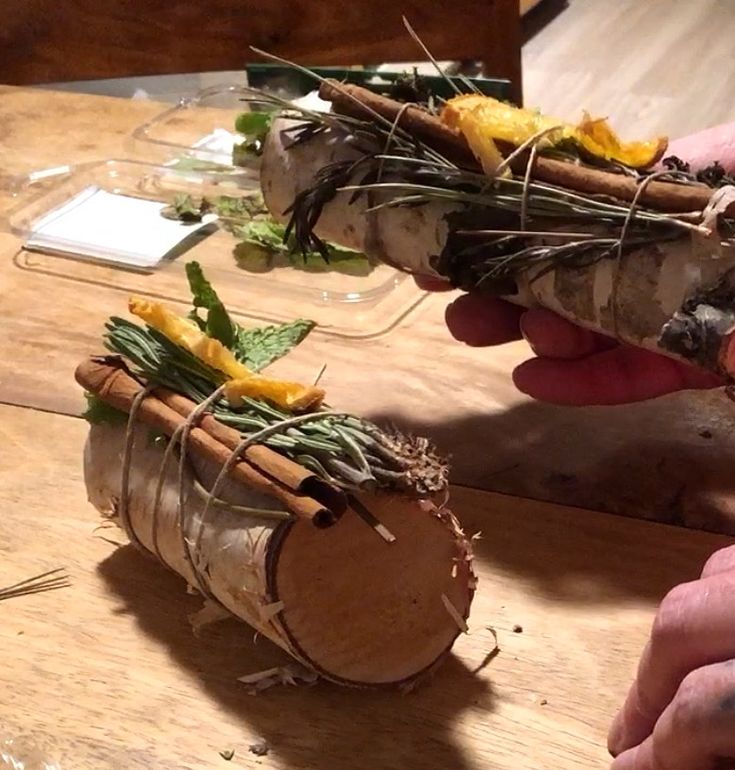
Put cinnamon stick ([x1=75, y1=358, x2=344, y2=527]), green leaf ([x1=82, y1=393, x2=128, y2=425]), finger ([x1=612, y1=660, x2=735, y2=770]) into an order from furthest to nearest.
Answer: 1. green leaf ([x1=82, y1=393, x2=128, y2=425])
2. cinnamon stick ([x1=75, y1=358, x2=344, y2=527])
3. finger ([x1=612, y1=660, x2=735, y2=770])

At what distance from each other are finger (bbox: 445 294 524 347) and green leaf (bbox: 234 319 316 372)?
0.12 metres

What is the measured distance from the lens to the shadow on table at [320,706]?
0.60m

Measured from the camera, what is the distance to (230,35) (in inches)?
66.1

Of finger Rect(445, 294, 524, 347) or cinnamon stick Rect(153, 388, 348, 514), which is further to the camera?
finger Rect(445, 294, 524, 347)

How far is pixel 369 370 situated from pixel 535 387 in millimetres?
155

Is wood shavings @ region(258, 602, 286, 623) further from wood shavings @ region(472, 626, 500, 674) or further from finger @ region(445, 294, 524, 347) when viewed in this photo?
finger @ region(445, 294, 524, 347)

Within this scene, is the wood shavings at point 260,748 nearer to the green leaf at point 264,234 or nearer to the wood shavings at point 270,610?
the wood shavings at point 270,610

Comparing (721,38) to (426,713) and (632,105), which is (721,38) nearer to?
(632,105)

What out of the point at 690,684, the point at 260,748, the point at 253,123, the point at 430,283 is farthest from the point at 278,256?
the point at 690,684

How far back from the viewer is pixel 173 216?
1.20 m

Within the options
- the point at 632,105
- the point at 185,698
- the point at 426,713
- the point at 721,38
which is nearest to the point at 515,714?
the point at 426,713

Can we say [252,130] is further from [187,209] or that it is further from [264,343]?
[264,343]

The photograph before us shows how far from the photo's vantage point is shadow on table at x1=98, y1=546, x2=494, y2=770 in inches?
23.4

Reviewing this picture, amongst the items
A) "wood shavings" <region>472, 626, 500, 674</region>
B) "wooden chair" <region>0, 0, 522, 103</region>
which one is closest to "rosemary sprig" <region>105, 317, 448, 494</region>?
"wood shavings" <region>472, 626, 500, 674</region>
